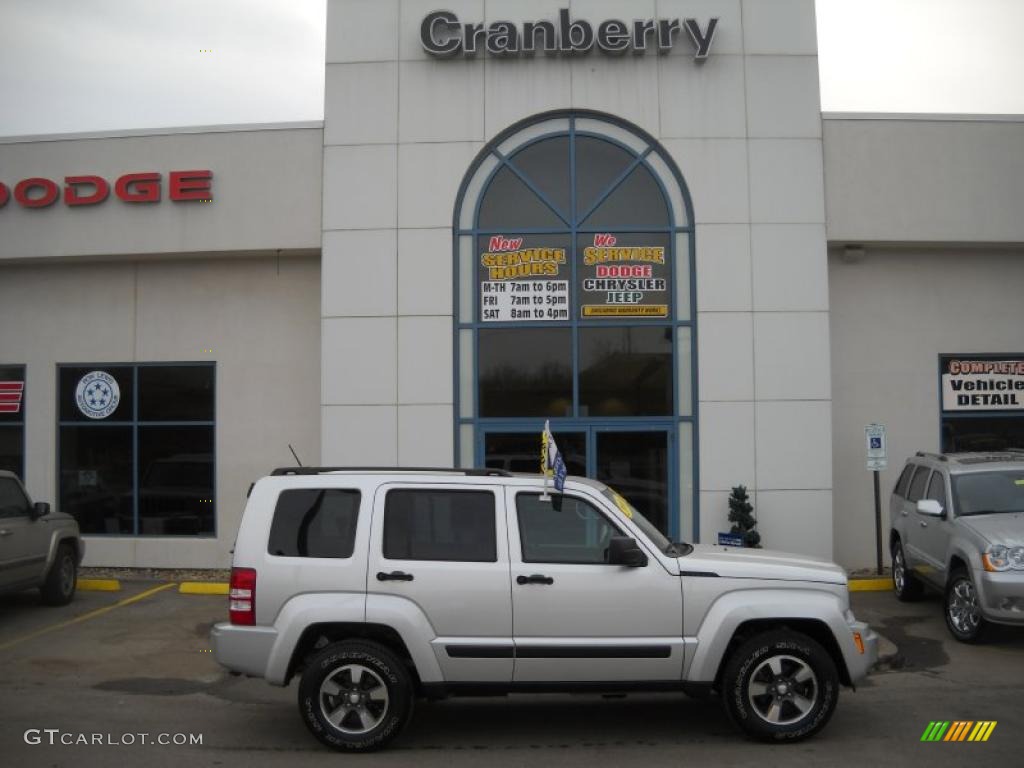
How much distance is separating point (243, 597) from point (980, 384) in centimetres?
1269

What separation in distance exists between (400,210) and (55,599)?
7135 mm

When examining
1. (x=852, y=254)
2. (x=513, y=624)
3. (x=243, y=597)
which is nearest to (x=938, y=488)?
(x=852, y=254)

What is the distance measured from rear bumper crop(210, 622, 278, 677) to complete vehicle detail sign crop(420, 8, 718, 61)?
10.2 metres

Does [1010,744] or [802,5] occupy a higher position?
[802,5]

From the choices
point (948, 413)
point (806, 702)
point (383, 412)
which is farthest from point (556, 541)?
point (948, 413)

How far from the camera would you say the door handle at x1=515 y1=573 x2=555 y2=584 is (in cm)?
668

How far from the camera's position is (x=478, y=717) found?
7.66 m

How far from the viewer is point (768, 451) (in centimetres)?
1393

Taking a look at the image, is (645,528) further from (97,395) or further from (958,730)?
(97,395)

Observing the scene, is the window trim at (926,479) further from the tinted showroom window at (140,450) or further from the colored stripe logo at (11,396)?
the colored stripe logo at (11,396)

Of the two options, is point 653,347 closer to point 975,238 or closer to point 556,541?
point 975,238

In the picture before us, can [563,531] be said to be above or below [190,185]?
below

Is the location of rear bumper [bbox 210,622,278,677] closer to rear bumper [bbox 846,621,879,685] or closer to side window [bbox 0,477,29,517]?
rear bumper [bbox 846,621,879,685]

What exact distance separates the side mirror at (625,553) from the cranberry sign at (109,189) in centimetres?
1067
